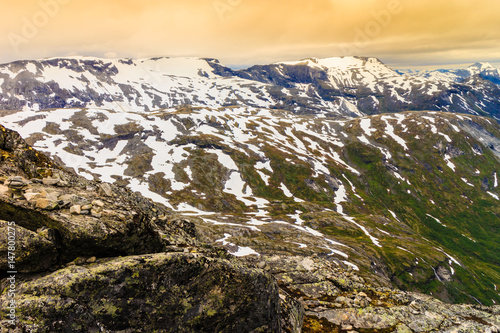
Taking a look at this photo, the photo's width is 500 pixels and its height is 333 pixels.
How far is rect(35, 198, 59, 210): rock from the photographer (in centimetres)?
1106

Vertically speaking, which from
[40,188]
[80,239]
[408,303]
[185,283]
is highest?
[40,188]

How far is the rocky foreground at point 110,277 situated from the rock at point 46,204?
0.05m

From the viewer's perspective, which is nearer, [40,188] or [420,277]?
[40,188]

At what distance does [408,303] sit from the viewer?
21188 mm

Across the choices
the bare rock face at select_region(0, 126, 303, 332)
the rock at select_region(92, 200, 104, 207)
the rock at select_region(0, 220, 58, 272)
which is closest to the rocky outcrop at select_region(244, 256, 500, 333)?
the bare rock face at select_region(0, 126, 303, 332)

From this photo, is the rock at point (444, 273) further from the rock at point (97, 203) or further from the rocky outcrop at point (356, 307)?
the rock at point (97, 203)

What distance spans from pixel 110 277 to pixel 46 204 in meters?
4.52

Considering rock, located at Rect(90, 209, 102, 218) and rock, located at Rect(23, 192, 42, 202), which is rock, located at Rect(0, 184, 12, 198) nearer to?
rock, located at Rect(23, 192, 42, 202)

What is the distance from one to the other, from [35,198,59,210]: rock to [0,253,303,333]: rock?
9.71ft

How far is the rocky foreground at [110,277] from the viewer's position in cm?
970

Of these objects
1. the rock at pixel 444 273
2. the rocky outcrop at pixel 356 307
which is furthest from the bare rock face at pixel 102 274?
the rock at pixel 444 273

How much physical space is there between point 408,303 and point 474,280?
21619 centimetres

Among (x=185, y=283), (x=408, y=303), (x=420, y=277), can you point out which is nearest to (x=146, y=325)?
(x=185, y=283)

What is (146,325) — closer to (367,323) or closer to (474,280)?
(367,323)
